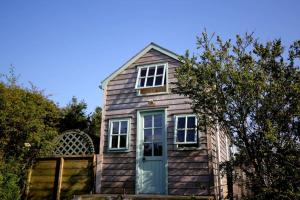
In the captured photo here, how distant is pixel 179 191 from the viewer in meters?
9.87

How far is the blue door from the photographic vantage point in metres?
10.4

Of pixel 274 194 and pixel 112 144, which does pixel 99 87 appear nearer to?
pixel 112 144

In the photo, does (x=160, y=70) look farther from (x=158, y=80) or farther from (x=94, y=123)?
(x=94, y=123)

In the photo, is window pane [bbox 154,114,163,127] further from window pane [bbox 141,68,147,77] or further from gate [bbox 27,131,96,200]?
gate [bbox 27,131,96,200]

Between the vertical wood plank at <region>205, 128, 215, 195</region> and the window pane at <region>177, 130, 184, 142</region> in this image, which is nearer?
the vertical wood plank at <region>205, 128, 215, 195</region>

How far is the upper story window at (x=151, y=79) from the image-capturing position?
37.6ft

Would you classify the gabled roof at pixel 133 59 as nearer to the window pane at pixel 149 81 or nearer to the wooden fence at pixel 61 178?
the window pane at pixel 149 81

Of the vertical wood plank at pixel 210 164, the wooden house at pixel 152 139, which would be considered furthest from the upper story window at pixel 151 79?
the vertical wood plank at pixel 210 164

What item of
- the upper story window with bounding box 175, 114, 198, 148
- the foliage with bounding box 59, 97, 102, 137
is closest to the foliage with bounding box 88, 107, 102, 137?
the foliage with bounding box 59, 97, 102, 137

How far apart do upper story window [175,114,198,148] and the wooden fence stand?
11.6 feet

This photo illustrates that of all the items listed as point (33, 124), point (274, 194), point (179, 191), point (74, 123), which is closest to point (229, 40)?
point (274, 194)

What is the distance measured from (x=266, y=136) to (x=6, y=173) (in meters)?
8.92

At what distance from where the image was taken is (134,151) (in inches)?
430

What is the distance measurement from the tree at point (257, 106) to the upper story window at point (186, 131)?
11.0 feet
